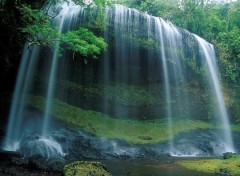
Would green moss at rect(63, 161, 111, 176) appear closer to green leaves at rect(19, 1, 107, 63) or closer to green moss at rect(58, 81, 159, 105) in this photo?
green leaves at rect(19, 1, 107, 63)

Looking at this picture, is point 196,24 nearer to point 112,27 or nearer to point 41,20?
point 112,27

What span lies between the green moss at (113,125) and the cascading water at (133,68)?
43cm

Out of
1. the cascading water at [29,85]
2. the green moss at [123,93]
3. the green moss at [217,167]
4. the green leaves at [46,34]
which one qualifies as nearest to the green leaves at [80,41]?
the green leaves at [46,34]

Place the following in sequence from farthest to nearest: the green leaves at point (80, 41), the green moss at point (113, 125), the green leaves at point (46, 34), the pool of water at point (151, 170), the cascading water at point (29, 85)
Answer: the green moss at point (113, 125) → the cascading water at point (29, 85) → the green leaves at point (80, 41) → the green leaves at point (46, 34) → the pool of water at point (151, 170)

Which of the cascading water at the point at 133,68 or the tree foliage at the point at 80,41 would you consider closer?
the tree foliage at the point at 80,41

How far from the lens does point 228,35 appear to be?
24594 millimetres

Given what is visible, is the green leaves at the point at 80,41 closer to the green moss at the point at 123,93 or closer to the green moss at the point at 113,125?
the green moss at the point at 113,125

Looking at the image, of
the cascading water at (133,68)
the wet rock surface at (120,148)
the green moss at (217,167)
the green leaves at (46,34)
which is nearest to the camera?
the green leaves at (46,34)

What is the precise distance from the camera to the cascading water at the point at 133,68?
20.0 m

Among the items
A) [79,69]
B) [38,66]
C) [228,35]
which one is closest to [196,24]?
[228,35]

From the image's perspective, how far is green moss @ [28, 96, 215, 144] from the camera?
18.7m

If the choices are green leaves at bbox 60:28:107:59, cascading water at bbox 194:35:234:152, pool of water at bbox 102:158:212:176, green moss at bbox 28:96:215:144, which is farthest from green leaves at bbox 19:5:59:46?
cascading water at bbox 194:35:234:152

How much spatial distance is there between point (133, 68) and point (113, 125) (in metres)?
4.42

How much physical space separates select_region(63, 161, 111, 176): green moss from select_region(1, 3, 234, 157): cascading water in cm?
1042
